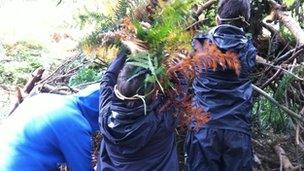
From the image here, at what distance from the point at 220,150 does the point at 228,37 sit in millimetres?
652

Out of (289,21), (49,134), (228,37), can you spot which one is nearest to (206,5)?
(289,21)

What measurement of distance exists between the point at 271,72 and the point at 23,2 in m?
6.53

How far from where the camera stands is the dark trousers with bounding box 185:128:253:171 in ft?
8.26

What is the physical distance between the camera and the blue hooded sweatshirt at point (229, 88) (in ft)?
8.19

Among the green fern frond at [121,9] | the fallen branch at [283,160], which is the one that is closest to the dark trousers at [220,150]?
the fallen branch at [283,160]

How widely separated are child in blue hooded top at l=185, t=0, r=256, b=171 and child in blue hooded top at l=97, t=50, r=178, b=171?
57 centimetres

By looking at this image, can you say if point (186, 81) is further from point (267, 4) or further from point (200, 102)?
point (267, 4)

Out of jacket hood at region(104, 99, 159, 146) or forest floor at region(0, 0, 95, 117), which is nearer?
jacket hood at region(104, 99, 159, 146)

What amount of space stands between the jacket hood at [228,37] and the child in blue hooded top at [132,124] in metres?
0.75

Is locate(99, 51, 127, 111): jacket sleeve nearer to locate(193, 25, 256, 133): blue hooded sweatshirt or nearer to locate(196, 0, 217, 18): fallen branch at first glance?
locate(193, 25, 256, 133): blue hooded sweatshirt

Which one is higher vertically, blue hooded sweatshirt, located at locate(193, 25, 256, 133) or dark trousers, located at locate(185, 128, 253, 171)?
blue hooded sweatshirt, located at locate(193, 25, 256, 133)

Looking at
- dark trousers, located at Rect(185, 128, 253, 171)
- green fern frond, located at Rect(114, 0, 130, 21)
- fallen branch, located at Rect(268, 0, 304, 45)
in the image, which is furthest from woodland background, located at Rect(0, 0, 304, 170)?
green fern frond, located at Rect(114, 0, 130, 21)

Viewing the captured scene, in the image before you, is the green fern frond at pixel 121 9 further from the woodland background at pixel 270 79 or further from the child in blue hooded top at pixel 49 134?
the woodland background at pixel 270 79

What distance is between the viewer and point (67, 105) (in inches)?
81.9
